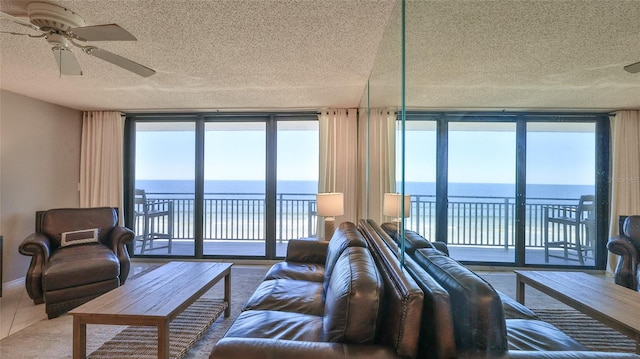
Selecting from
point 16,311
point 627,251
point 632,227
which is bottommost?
point 16,311

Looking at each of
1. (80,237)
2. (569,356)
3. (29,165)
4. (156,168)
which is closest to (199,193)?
(156,168)

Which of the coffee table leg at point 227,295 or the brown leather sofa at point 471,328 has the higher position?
the brown leather sofa at point 471,328

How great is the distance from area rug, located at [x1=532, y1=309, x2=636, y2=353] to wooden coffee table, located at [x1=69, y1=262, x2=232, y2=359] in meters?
2.12

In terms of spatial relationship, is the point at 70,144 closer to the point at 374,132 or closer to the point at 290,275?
the point at 290,275

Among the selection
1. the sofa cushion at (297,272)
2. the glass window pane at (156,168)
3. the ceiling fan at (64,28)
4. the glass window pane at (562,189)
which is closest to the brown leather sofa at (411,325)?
the glass window pane at (562,189)

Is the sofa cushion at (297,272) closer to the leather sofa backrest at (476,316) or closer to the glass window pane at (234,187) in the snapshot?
the leather sofa backrest at (476,316)

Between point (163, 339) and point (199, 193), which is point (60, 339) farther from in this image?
point (199, 193)

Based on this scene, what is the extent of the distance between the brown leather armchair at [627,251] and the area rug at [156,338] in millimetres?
2431

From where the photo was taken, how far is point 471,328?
106cm

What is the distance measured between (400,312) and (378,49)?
186 cm

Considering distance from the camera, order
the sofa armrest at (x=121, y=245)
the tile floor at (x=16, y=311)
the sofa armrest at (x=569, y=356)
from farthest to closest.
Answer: the sofa armrest at (x=121, y=245) → the tile floor at (x=16, y=311) → the sofa armrest at (x=569, y=356)

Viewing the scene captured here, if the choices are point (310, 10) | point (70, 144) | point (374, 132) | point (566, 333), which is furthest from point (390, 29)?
point (70, 144)

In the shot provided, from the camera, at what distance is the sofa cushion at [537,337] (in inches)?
47.0

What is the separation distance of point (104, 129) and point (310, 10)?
12.8 ft
